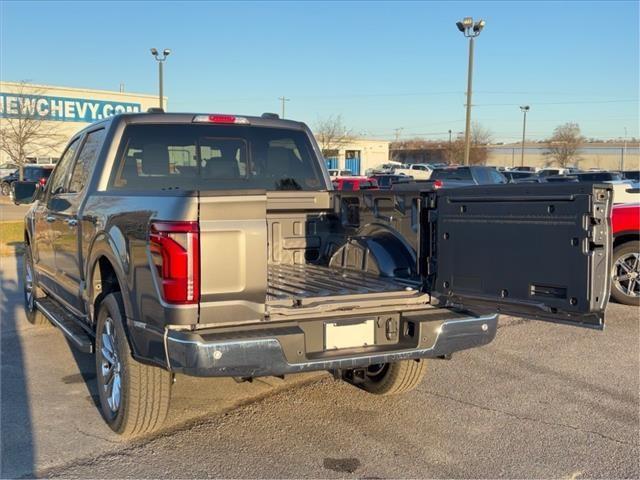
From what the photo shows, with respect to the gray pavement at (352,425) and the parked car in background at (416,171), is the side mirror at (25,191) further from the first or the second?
the parked car in background at (416,171)

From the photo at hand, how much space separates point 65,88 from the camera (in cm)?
4000

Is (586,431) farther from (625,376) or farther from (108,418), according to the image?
(108,418)

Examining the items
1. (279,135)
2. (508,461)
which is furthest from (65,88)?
(508,461)

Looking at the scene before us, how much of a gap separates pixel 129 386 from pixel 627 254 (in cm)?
692

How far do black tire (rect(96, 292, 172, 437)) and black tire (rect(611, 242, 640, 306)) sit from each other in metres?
6.48

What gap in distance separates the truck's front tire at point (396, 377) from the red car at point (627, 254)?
4623mm

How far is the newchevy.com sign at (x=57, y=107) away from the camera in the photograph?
3572 cm

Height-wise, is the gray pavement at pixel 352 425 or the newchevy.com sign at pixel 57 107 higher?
the newchevy.com sign at pixel 57 107

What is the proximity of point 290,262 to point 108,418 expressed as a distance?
1.84m

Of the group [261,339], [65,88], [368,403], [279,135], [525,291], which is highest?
[65,88]

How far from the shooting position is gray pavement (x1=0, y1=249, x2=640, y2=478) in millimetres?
3732

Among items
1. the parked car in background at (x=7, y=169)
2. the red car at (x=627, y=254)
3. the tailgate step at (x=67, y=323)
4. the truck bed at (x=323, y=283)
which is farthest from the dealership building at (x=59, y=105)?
the truck bed at (x=323, y=283)

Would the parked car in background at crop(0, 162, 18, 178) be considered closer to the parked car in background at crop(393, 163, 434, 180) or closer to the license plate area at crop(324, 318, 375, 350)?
the parked car in background at crop(393, 163, 434, 180)

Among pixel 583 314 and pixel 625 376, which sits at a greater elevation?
pixel 583 314
